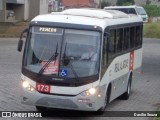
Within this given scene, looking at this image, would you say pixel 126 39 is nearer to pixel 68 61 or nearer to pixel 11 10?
pixel 68 61

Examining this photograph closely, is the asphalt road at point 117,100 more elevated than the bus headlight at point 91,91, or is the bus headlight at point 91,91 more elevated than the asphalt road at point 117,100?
the bus headlight at point 91,91

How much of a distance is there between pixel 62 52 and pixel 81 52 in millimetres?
435

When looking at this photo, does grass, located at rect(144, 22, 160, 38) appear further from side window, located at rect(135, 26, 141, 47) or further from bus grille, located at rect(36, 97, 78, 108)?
bus grille, located at rect(36, 97, 78, 108)

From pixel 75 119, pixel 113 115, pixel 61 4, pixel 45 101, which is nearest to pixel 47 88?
pixel 45 101

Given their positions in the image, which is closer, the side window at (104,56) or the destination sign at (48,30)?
the destination sign at (48,30)

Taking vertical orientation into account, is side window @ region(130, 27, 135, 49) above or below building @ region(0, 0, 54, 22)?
above

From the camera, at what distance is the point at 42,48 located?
42.5 ft

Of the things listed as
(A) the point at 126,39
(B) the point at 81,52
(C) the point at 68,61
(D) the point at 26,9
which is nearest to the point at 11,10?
(D) the point at 26,9

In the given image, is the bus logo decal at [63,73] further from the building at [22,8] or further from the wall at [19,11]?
the wall at [19,11]

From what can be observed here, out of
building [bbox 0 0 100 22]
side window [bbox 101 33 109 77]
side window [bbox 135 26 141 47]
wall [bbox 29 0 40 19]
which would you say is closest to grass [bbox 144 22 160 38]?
building [bbox 0 0 100 22]

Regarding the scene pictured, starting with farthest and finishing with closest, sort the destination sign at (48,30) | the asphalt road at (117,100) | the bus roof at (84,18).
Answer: the asphalt road at (117,100) < the bus roof at (84,18) < the destination sign at (48,30)

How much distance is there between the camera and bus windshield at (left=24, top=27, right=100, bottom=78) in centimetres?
1261

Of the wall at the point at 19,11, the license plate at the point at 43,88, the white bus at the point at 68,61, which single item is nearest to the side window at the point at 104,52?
the white bus at the point at 68,61

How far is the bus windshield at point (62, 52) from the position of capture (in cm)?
1261
